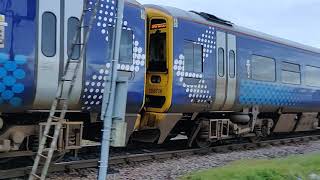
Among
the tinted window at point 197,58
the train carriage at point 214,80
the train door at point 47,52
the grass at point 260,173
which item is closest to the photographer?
the grass at point 260,173

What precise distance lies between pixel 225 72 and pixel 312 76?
6.26 meters

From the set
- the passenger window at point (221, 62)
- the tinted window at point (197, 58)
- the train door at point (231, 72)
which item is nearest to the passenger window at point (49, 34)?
the tinted window at point (197, 58)

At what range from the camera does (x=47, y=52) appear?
829 centimetres

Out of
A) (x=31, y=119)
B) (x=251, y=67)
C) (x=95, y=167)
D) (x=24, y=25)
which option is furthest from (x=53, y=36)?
(x=251, y=67)

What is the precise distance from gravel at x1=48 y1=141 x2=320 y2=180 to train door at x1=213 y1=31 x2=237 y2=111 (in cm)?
129

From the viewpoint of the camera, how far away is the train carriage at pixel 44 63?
7.79 m

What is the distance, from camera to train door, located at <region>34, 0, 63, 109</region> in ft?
26.8

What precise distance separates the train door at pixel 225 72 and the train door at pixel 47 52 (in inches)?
205

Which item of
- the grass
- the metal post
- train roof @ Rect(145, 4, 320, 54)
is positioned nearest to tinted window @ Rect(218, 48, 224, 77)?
train roof @ Rect(145, 4, 320, 54)

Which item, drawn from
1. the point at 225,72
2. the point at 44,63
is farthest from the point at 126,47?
the point at 225,72

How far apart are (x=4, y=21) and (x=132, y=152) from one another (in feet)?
16.7

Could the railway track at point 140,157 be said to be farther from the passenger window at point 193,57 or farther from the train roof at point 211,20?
the train roof at point 211,20

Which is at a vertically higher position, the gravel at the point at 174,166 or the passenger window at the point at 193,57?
the passenger window at the point at 193,57

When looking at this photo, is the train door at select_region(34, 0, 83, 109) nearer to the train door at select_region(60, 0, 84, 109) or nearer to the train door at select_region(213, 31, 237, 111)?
the train door at select_region(60, 0, 84, 109)
